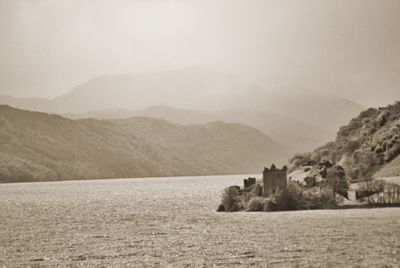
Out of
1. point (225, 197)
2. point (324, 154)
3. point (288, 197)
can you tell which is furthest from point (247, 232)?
point (324, 154)

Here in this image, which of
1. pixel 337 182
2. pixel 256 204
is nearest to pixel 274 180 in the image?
pixel 256 204

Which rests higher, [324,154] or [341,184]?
[324,154]

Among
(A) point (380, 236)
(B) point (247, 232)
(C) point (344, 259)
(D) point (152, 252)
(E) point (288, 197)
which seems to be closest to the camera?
(C) point (344, 259)

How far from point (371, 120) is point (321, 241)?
94348 mm

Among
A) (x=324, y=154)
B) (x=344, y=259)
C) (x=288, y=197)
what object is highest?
(x=324, y=154)

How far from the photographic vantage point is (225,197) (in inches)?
1916

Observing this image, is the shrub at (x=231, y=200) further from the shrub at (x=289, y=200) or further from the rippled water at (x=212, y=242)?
the rippled water at (x=212, y=242)

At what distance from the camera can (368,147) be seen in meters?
95.7

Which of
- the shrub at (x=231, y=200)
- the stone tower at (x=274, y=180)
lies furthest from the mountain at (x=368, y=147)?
the stone tower at (x=274, y=180)

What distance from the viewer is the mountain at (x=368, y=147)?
8210 cm

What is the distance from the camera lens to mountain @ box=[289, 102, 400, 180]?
82100mm

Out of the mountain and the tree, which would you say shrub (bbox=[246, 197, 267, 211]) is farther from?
the mountain

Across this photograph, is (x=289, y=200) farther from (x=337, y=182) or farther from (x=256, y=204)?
(x=337, y=182)

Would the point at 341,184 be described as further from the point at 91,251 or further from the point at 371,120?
the point at 371,120
